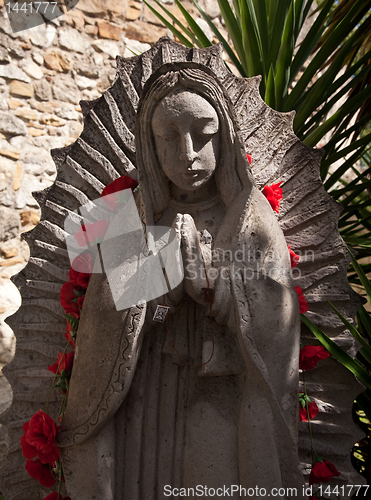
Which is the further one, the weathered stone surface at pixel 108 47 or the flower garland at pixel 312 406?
the weathered stone surface at pixel 108 47

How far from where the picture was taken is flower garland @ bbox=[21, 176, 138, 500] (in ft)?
4.83

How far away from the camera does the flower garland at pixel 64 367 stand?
1.47m

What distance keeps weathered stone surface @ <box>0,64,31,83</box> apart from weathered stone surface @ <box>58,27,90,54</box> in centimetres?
43

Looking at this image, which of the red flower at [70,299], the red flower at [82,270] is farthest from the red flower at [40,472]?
the red flower at [82,270]

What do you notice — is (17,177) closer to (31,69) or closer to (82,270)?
(31,69)

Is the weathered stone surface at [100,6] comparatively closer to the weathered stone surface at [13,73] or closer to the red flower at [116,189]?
the weathered stone surface at [13,73]

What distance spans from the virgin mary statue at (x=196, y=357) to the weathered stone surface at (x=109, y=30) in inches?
98.5

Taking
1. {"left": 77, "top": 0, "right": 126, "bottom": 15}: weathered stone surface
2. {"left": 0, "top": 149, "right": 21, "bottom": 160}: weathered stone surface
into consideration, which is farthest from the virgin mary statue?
{"left": 77, "top": 0, "right": 126, "bottom": 15}: weathered stone surface

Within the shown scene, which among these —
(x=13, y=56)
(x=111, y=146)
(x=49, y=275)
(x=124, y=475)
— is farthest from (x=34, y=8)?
(x=124, y=475)

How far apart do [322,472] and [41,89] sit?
3298mm

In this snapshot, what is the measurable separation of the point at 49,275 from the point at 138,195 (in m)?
0.58

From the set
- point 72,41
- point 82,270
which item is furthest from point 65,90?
point 82,270

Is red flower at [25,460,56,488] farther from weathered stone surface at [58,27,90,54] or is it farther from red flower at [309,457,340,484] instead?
weathered stone surface at [58,27,90,54]

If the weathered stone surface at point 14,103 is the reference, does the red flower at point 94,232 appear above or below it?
below
